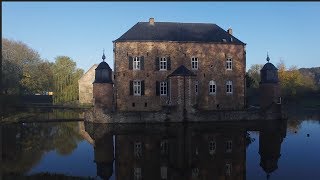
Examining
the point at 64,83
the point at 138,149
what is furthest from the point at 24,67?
the point at 138,149

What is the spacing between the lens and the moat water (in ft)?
32.3

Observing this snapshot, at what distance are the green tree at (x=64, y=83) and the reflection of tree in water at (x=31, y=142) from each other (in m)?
22.9

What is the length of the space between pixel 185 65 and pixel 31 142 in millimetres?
14994

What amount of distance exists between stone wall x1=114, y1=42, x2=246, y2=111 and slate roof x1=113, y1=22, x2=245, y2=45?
501mm

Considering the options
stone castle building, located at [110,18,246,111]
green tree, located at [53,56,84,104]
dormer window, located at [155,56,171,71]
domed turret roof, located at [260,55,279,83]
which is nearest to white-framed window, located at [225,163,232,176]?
stone castle building, located at [110,18,246,111]

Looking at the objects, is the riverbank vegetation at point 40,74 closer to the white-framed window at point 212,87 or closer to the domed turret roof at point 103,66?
the domed turret roof at point 103,66

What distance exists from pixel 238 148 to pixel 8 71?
31.1 meters

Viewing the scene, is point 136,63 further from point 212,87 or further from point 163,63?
point 212,87

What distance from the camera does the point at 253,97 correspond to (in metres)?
45.0

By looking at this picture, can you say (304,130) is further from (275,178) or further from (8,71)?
(8,71)

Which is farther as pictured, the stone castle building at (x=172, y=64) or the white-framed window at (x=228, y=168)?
the stone castle building at (x=172, y=64)

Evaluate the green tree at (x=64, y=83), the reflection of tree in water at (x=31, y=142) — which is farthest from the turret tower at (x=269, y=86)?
the green tree at (x=64, y=83)

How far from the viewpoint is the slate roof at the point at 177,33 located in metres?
27.1

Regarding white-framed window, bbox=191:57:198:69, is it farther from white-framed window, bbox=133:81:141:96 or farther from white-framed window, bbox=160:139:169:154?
white-framed window, bbox=160:139:169:154
